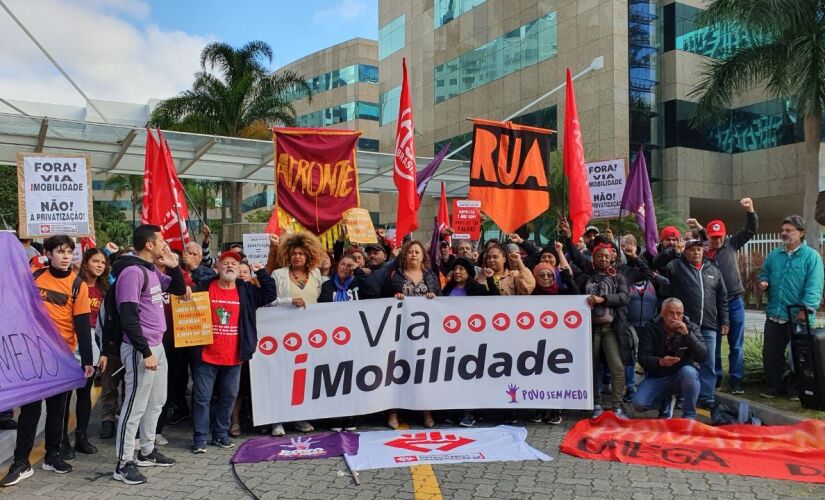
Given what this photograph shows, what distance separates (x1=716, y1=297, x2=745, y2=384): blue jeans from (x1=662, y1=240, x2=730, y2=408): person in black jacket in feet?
1.13

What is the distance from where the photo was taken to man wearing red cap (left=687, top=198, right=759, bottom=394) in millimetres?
7043

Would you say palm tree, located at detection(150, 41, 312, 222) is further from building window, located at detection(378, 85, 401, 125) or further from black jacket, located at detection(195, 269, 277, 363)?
black jacket, located at detection(195, 269, 277, 363)

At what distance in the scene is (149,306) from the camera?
484cm

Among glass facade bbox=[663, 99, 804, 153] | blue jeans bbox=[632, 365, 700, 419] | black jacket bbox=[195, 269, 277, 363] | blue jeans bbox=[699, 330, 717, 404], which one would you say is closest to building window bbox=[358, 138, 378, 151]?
glass facade bbox=[663, 99, 804, 153]

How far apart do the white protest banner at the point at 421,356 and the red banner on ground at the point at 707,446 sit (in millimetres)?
689

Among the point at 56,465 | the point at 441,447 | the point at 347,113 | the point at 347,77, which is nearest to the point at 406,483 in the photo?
the point at 441,447

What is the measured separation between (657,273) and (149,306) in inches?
217

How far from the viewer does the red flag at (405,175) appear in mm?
7242

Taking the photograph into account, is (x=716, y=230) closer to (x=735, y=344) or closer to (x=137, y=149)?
(x=735, y=344)

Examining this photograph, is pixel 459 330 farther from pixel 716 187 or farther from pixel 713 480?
pixel 716 187

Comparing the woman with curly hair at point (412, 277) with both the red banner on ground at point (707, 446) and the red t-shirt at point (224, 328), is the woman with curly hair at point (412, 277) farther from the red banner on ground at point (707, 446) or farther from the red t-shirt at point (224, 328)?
the red banner on ground at point (707, 446)

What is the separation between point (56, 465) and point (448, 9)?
35848 mm

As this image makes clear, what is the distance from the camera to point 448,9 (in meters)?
36.9

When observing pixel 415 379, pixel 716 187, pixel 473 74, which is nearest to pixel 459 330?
pixel 415 379
